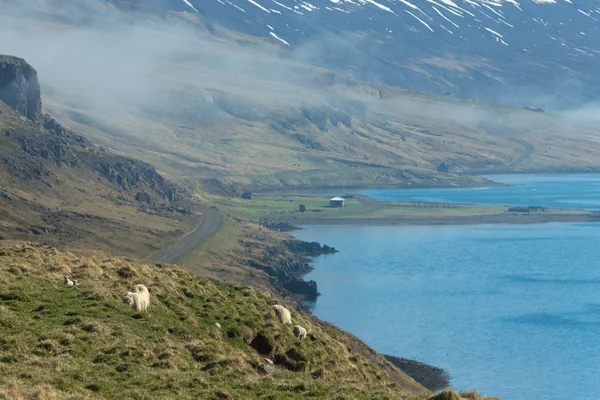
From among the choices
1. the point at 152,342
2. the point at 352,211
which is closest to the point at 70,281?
the point at 152,342

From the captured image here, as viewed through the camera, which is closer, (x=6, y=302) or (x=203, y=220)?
(x=6, y=302)

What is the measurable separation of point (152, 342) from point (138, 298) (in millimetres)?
3777

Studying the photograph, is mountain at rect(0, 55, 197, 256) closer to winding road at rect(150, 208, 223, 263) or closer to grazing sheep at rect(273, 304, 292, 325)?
winding road at rect(150, 208, 223, 263)

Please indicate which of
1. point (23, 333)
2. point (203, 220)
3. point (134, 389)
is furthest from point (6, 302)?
point (203, 220)

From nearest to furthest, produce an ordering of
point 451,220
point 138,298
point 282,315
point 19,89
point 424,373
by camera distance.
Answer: point 138,298 → point 282,315 → point 424,373 → point 19,89 → point 451,220

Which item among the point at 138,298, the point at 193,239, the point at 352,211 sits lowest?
the point at 193,239

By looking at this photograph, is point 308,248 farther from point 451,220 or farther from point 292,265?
point 451,220

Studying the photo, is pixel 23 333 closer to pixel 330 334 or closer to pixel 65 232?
pixel 330 334

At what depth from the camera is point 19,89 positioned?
15488cm

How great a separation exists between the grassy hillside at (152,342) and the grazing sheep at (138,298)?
0.24m

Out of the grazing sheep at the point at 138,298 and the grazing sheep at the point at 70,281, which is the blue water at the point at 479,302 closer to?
the grazing sheep at the point at 138,298

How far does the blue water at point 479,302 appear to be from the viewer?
240ft

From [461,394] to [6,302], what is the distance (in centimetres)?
1101

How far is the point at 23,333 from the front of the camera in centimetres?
2031
